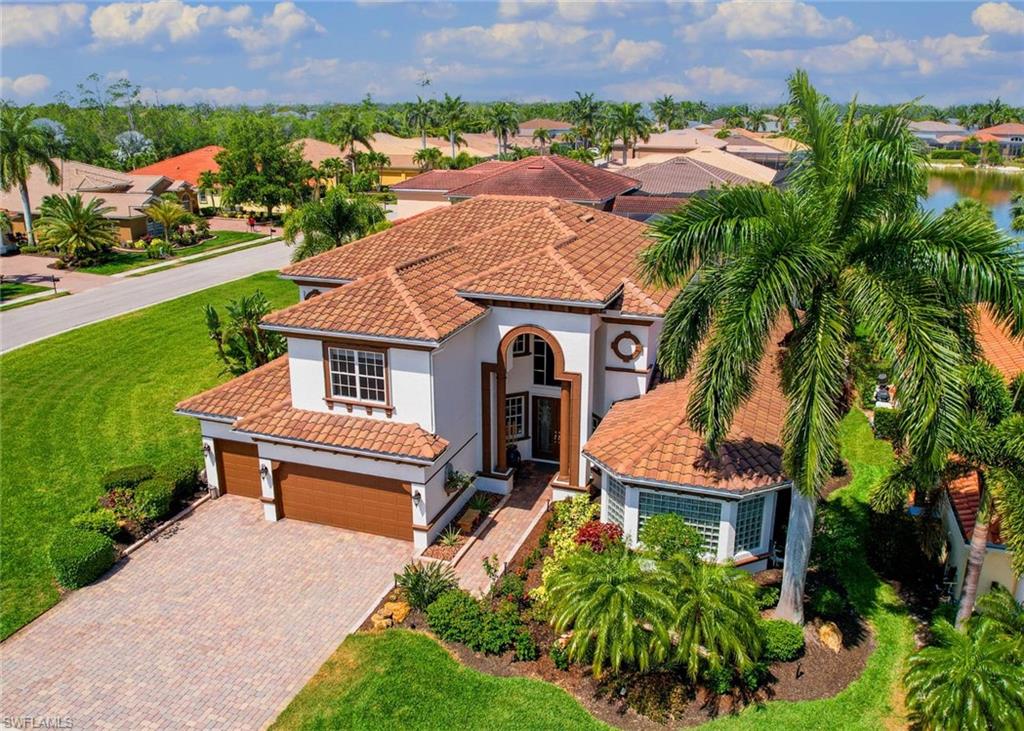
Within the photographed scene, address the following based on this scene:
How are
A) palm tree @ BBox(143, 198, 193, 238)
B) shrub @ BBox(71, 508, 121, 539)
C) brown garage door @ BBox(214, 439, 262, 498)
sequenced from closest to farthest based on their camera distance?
shrub @ BBox(71, 508, 121, 539) < brown garage door @ BBox(214, 439, 262, 498) < palm tree @ BBox(143, 198, 193, 238)

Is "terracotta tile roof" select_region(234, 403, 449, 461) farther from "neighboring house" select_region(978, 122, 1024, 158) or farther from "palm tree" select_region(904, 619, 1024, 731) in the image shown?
"neighboring house" select_region(978, 122, 1024, 158)

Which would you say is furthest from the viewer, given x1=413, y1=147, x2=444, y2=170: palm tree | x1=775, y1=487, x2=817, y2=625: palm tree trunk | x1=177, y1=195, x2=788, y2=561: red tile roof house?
x1=413, y1=147, x2=444, y2=170: palm tree

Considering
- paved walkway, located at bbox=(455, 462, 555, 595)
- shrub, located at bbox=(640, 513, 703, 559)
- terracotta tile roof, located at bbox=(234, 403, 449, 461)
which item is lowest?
paved walkway, located at bbox=(455, 462, 555, 595)

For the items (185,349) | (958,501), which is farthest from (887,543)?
(185,349)

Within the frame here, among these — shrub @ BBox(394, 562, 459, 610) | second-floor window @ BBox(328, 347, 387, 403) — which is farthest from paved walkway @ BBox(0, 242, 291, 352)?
shrub @ BBox(394, 562, 459, 610)

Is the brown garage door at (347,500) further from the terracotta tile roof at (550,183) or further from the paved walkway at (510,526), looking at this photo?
the terracotta tile roof at (550,183)

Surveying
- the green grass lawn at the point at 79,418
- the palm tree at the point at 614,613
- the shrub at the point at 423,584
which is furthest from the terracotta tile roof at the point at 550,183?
the palm tree at the point at 614,613

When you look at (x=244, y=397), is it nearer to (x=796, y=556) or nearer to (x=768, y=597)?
(x=768, y=597)
